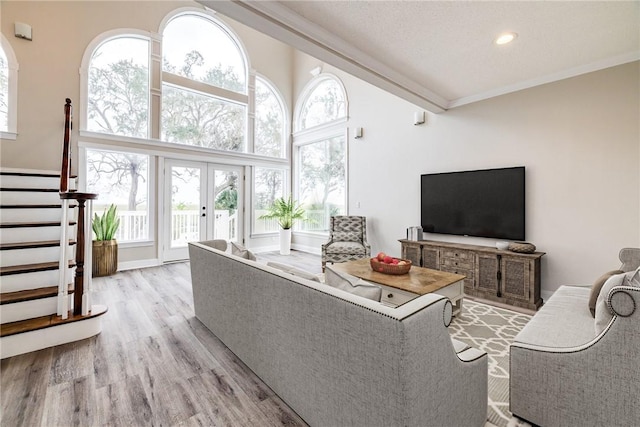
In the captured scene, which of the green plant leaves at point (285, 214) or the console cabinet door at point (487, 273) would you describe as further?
the green plant leaves at point (285, 214)

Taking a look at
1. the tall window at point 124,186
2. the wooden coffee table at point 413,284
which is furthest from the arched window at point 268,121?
the wooden coffee table at point 413,284

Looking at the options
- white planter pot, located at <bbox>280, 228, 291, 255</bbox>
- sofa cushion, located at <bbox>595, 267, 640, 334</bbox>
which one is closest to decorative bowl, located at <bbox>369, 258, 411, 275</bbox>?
sofa cushion, located at <bbox>595, 267, 640, 334</bbox>

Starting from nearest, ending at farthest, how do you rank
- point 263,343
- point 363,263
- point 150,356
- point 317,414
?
point 317,414 < point 263,343 < point 150,356 < point 363,263

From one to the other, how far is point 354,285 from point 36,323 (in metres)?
2.62

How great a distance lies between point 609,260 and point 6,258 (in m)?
6.00

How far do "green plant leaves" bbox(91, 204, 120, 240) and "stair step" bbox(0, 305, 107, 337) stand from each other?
2369 millimetres

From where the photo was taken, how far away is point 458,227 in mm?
3961

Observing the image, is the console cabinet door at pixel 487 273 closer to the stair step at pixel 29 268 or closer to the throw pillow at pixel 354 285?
the throw pillow at pixel 354 285

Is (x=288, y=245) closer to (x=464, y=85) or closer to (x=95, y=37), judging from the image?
(x=464, y=85)

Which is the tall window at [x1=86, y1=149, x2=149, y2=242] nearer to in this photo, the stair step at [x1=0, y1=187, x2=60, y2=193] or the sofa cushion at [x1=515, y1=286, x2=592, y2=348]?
the stair step at [x1=0, y1=187, x2=60, y2=193]

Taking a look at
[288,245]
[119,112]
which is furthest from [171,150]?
[288,245]

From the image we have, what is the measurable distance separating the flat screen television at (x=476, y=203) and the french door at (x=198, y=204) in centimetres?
399

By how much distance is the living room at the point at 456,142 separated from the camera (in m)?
2.93

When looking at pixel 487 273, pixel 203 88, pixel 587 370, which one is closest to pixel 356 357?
pixel 587 370
